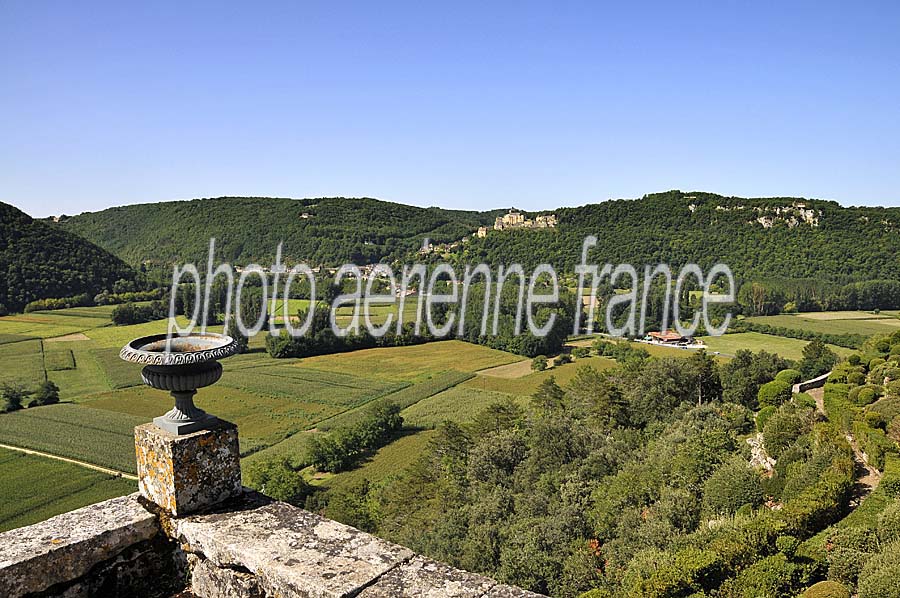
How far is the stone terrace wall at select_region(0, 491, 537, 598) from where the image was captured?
276cm

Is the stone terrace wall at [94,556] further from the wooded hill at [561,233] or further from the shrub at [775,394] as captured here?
the wooded hill at [561,233]

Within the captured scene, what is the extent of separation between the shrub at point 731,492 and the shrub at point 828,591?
20.1ft

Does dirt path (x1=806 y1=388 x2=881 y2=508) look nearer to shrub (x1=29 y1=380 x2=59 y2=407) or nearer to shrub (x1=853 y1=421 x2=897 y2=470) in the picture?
shrub (x1=853 y1=421 x2=897 y2=470)

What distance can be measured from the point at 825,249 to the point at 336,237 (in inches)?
2854

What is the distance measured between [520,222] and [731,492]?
91.0 meters

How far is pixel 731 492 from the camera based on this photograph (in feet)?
54.1

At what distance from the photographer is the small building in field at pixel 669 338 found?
5641 centimetres

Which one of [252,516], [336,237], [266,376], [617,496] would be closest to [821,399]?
[617,496]

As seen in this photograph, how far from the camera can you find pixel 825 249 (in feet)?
229

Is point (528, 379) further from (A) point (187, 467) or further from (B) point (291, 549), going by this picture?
(B) point (291, 549)

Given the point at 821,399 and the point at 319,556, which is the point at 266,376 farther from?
the point at 319,556

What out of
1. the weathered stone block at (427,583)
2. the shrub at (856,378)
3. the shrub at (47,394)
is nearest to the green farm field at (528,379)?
the shrub at (856,378)

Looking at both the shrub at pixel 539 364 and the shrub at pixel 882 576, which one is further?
the shrub at pixel 539 364

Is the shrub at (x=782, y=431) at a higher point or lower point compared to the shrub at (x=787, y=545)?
higher
